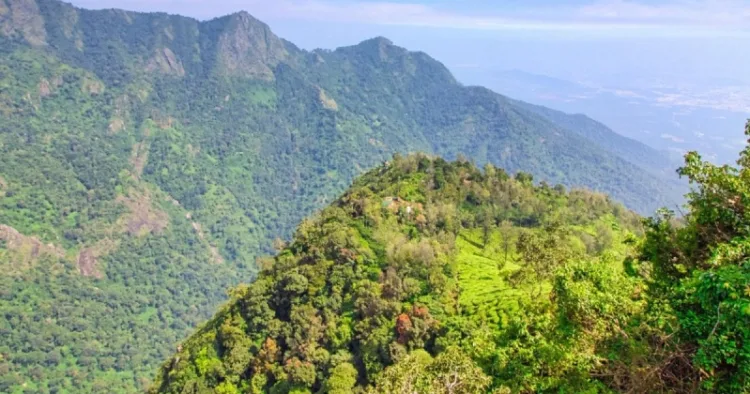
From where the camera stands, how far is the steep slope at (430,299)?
58.3ft

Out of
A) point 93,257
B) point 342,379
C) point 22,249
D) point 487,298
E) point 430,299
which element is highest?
point 487,298

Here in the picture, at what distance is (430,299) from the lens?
50.2 m

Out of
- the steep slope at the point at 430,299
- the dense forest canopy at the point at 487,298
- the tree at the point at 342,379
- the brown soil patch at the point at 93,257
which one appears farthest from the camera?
the brown soil patch at the point at 93,257

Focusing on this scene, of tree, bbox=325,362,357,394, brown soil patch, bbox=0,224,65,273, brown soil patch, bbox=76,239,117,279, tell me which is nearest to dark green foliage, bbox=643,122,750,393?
tree, bbox=325,362,357,394

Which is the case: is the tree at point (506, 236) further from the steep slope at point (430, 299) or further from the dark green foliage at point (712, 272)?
the dark green foliage at point (712, 272)

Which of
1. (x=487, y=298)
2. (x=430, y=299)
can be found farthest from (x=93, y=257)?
(x=487, y=298)

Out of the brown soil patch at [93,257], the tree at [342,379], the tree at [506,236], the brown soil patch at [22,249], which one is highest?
the tree at [506,236]

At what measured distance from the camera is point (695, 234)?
16562mm

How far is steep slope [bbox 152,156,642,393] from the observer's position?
1778cm

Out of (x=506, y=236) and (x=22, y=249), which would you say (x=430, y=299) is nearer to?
(x=506, y=236)

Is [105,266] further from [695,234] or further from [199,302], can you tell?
[695,234]

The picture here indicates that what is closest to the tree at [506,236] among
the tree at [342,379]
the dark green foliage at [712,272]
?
the tree at [342,379]

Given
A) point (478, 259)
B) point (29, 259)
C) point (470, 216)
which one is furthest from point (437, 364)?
point (29, 259)

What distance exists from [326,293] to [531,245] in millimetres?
31393
